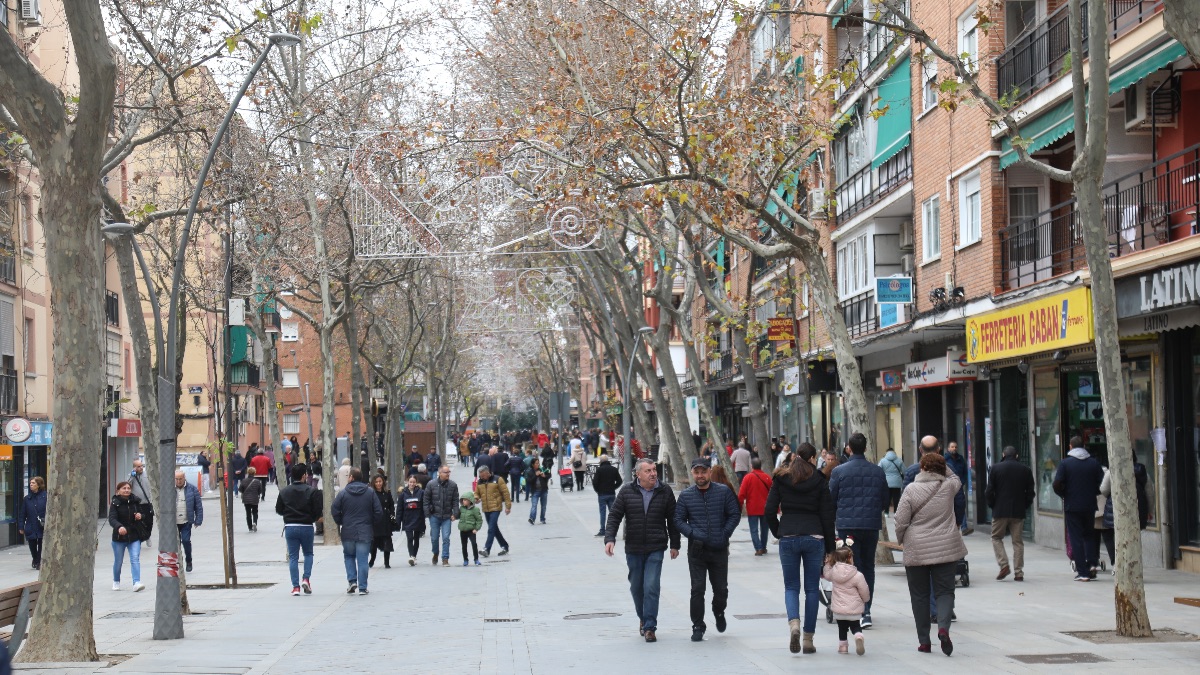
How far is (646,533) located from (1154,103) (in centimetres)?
1001

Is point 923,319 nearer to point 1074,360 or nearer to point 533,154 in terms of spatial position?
point 1074,360

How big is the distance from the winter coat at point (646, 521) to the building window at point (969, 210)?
12.4 meters

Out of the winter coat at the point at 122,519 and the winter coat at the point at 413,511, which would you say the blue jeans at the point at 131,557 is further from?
the winter coat at the point at 413,511

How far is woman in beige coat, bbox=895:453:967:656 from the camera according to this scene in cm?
1152

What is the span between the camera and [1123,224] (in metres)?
19.2

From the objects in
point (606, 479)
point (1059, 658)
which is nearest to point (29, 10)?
point (606, 479)

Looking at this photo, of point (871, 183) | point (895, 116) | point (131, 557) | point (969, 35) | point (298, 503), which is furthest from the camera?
point (871, 183)

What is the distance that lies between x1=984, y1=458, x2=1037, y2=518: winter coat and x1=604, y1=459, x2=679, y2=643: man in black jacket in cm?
602

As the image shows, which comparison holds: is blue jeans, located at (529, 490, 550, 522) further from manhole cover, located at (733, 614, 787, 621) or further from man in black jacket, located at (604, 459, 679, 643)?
man in black jacket, located at (604, 459, 679, 643)

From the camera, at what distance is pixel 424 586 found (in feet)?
64.7

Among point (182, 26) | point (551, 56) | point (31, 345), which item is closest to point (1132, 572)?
point (182, 26)

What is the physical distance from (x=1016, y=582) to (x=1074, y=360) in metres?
5.14

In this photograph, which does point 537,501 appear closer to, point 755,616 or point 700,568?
point 755,616

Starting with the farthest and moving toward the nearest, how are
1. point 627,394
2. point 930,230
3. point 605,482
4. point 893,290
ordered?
point 627,394, point 605,482, point 930,230, point 893,290
